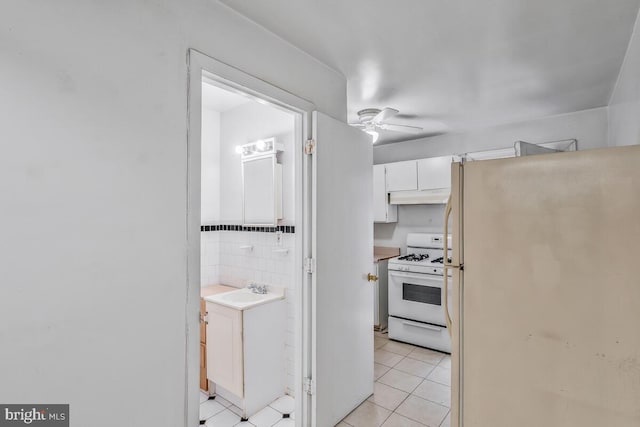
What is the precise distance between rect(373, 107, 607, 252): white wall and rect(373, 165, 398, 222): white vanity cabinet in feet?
0.91

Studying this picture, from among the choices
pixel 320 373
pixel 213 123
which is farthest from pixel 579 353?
pixel 213 123

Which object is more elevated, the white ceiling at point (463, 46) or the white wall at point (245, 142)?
the white ceiling at point (463, 46)

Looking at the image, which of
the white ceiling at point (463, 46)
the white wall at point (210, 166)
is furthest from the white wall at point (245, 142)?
the white ceiling at point (463, 46)

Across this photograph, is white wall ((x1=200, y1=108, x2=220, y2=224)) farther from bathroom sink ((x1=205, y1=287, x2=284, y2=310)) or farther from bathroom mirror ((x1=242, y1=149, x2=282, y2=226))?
bathroom sink ((x1=205, y1=287, x2=284, y2=310))

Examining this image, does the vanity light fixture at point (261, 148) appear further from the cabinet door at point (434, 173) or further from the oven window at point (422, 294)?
the oven window at point (422, 294)

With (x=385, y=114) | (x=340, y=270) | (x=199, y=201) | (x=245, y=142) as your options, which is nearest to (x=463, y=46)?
(x=385, y=114)

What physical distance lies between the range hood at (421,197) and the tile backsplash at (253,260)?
209cm

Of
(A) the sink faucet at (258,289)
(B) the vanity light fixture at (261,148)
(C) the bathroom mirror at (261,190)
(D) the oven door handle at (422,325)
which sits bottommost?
(D) the oven door handle at (422,325)

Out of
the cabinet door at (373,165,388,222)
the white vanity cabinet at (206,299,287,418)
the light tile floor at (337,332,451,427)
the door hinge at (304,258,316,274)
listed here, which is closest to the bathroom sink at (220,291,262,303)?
the white vanity cabinet at (206,299,287,418)

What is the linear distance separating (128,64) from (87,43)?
0.13 metres

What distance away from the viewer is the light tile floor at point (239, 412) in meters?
2.29

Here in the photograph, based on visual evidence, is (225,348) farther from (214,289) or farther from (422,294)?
(422,294)

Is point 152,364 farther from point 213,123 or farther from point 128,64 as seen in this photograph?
point 213,123

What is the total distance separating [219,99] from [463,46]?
2.06 meters
